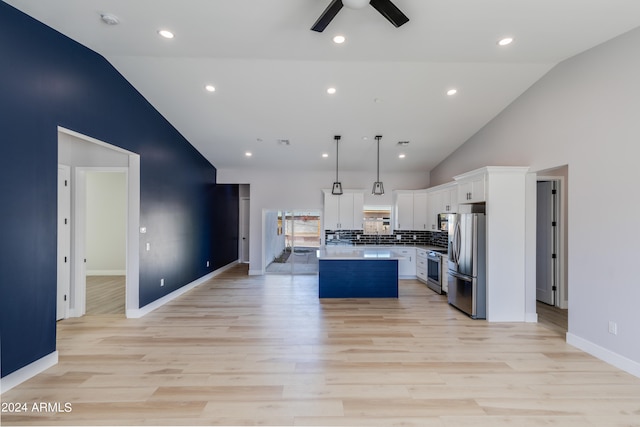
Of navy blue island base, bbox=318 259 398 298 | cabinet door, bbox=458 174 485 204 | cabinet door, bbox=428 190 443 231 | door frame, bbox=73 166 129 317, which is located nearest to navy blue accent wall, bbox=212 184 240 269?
door frame, bbox=73 166 129 317

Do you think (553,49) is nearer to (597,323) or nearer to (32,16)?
(597,323)

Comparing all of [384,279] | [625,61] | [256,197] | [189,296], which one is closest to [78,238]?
[189,296]

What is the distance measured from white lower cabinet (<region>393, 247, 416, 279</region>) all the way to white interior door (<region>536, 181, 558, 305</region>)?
8.62ft

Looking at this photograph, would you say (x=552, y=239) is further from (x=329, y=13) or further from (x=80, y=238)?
(x=80, y=238)

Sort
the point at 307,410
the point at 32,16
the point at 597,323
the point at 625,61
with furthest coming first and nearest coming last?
the point at 597,323 < the point at 625,61 < the point at 32,16 < the point at 307,410

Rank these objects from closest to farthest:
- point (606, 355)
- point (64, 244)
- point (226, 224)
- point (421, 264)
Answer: point (606, 355) < point (64, 244) < point (421, 264) < point (226, 224)

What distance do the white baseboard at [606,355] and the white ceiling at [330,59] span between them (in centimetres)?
348

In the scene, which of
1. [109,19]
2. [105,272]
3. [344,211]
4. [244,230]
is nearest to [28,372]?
[109,19]

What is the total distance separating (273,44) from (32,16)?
2.39m

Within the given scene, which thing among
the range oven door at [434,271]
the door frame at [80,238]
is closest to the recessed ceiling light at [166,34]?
the door frame at [80,238]

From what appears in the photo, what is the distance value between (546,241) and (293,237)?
5669 mm

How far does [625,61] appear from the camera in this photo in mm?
3068

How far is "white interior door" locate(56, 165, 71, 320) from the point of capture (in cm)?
441

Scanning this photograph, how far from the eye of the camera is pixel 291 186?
8070 millimetres
